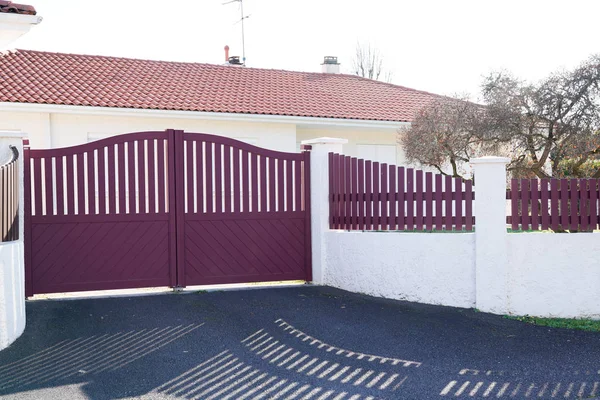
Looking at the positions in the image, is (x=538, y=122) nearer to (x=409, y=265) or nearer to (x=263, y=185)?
(x=409, y=265)

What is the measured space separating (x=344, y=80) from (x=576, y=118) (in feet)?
39.3

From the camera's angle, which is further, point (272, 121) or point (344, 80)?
point (344, 80)

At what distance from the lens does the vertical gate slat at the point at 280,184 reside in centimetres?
1018

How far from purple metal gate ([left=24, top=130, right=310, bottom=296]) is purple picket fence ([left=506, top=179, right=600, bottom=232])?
3.36m

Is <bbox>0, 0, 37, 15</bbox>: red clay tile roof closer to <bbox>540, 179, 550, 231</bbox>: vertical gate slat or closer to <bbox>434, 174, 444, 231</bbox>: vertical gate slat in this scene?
<bbox>434, 174, 444, 231</bbox>: vertical gate slat

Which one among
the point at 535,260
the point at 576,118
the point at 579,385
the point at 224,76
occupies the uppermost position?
the point at 224,76

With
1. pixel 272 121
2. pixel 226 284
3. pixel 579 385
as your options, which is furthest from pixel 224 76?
pixel 579 385

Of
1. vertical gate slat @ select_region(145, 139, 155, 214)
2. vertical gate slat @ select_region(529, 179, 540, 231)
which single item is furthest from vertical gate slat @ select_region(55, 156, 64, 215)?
vertical gate slat @ select_region(529, 179, 540, 231)

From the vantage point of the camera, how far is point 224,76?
64.2ft

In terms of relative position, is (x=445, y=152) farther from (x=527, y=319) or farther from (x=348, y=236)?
(x=527, y=319)

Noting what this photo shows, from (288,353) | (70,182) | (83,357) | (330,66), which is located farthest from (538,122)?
(330,66)

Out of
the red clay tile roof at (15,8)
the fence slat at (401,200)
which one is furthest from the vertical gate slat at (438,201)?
the red clay tile roof at (15,8)

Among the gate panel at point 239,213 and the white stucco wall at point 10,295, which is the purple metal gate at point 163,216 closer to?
the gate panel at point 239,213

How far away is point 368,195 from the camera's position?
372 inches
